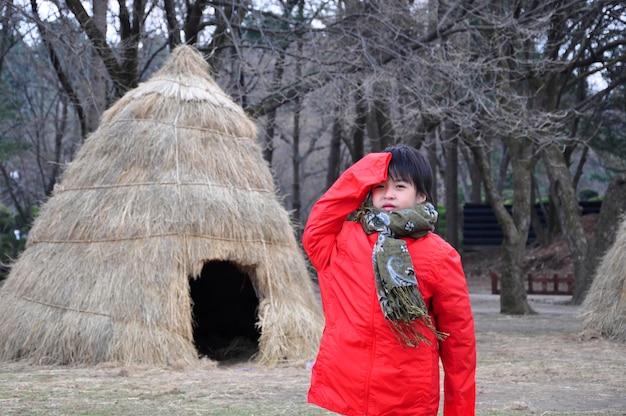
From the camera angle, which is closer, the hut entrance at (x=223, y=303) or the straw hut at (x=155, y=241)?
the straw hut at (x=155, y=241)

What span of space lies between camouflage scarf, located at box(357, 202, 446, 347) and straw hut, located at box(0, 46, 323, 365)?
5462 mm

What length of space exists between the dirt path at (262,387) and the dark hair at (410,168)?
293 cm

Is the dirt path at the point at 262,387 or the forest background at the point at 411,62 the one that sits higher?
the forest background at the point at 411,62

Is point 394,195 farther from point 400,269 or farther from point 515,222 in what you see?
point 515,222

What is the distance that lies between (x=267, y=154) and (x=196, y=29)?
9.20 m

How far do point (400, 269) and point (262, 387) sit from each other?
4409 millimetres

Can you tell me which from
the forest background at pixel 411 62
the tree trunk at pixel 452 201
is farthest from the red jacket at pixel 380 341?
the tree trunk at pixel 452 201

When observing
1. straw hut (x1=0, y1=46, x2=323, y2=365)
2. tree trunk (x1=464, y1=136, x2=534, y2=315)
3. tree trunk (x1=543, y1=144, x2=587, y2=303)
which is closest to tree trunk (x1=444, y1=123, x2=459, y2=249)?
tree trunk (x1=543, y1=144, x2=587, y2=303)

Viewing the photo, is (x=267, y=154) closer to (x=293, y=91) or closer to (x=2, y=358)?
(x=293, y=91)

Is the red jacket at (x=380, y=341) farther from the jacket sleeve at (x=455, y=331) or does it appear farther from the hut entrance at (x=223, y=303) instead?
the hut entrance at (x=223, y=303)

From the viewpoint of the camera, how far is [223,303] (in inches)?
470

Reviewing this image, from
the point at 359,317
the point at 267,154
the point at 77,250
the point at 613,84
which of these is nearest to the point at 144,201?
the point at 77,250

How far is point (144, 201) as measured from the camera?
30.3ft

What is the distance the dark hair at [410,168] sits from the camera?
141 inches
